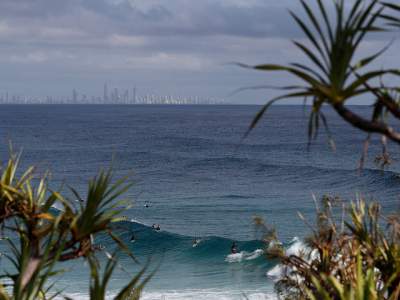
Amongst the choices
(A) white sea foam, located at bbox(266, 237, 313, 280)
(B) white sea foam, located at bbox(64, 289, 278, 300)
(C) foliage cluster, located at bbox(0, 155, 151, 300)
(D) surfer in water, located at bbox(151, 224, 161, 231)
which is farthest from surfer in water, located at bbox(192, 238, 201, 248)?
(C) foliage cluster, located at bbox(0, 155, 151, 300)

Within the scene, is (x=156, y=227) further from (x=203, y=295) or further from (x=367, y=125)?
(x=367, y=125)

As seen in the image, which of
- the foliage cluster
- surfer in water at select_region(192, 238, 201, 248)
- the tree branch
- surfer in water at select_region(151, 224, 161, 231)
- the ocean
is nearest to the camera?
the tree branch

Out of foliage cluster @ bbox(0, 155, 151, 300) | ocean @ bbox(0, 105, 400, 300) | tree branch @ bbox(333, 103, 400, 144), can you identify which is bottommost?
ocean @ bbox(0, 105, 400, 300)

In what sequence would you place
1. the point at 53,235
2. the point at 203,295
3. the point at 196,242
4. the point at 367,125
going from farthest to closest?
the point at 196,242 < the point at 203,295 < the point at 53,235 < the point at 367,125

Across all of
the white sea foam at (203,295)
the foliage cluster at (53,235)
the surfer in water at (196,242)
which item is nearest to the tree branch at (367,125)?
the foliage cluster at (53,235)

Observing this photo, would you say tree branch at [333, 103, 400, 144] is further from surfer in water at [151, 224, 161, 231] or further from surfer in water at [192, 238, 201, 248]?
surfer in water at [151, 224, 161, 231]

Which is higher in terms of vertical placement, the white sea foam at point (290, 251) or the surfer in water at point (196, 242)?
the white sea foam at point (290, 251)

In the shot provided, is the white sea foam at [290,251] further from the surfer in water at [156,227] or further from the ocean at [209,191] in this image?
the surfer in water at [156,227]

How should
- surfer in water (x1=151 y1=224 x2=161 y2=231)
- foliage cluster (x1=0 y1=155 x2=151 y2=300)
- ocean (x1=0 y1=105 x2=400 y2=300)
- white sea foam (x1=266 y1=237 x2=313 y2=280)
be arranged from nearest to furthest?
foliage cluster (x1=0 y1=155 x2=151 y2=300) < ocean (x1=0 y1=105 x2=400 y2=300) < white sea foam (x1=266 y1=237 x2=313 y2=280) < surfer in water (x1=151 y1=224 x2=161 y2=231)

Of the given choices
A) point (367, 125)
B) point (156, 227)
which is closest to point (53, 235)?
point (367, 125)
